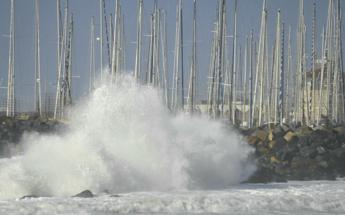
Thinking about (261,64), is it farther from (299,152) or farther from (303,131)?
(299,152)

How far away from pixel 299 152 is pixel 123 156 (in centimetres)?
1190

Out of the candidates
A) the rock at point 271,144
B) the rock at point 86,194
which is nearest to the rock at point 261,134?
the rock at point 271,144

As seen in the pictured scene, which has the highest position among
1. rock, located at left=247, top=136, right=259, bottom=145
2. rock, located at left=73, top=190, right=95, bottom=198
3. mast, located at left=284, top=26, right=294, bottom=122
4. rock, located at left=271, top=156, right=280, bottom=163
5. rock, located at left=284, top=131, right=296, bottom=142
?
mast, located at left=284, top=26, right=294, bottom=122

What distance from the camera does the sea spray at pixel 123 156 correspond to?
18172 millimetres

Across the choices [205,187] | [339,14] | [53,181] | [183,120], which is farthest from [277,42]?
[53,181]

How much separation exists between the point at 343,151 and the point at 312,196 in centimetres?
1322

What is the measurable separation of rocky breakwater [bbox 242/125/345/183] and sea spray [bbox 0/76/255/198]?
2.35 metres

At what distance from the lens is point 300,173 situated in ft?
Result: 84.4

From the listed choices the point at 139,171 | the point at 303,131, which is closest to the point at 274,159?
the point at 303,131

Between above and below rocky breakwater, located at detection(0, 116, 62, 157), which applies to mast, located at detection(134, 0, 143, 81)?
above

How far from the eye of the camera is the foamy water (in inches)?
557

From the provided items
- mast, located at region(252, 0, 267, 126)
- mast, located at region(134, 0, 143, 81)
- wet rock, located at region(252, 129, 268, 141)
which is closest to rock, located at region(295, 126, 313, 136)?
wet rock, located at region(252, 129, 268, 141)

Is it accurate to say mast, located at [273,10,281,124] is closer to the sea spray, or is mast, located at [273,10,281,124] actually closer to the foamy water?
the sea spray

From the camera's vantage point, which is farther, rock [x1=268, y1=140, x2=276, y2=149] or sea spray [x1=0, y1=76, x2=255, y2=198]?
rock [x1=268, y1=140, x2=276, y2=149]
